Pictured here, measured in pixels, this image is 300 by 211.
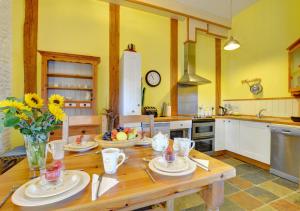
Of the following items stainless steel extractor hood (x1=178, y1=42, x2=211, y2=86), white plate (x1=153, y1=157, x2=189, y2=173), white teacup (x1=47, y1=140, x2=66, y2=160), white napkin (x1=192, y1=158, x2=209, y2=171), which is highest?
stainless steel extractor hood (x1=178, y1=42, x2=211, y2=86)

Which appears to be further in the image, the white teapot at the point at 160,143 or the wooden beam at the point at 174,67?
the wooden beam at the point at 174,67

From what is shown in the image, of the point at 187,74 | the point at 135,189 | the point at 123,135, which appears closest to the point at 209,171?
the point at 135,189

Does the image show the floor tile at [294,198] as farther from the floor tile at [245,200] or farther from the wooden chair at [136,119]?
the wooden chair at [136,119]

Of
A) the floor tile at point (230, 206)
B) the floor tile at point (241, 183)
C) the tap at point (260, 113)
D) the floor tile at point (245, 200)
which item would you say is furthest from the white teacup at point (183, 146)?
the tap at point (260, 113)

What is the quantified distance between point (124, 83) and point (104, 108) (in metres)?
0.70

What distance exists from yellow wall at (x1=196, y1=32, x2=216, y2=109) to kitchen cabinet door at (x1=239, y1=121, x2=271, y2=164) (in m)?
1.07

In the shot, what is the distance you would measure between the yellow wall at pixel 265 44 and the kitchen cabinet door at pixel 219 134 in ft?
3.27

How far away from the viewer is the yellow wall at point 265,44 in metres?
2.81

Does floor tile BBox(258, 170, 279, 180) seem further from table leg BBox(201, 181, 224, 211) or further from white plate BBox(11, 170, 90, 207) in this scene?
white plate BBox(11, 170, 90, 207)

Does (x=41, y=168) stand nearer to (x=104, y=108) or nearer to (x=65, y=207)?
(x=65, y=207)

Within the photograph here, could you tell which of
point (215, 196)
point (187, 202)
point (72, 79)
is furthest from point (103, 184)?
point (72, 79)

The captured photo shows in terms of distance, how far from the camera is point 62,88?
2.49m

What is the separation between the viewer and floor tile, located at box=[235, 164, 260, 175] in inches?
97.3

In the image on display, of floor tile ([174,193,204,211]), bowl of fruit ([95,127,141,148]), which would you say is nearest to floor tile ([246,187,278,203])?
floor tile ([174,193,204,211])
